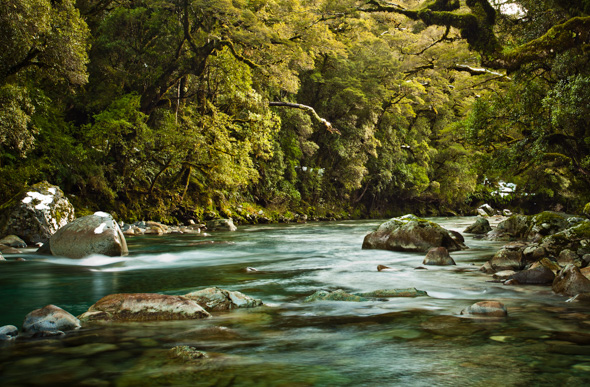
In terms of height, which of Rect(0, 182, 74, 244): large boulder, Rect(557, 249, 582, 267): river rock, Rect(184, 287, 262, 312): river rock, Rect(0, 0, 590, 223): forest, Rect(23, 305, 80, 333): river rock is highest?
Rect(0, 0, 590, 223): forest

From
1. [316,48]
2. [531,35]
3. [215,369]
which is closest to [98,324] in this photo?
[215,369]

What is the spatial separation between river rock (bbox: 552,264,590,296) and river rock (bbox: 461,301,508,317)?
1.41m

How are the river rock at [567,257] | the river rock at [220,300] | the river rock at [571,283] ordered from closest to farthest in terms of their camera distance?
the river rock at [220,300], the river rock at [571,283], the river rock at [567,257]

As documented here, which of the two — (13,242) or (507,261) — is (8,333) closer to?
(507,261)

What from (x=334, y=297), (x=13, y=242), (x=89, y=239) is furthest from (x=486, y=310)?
(x=13, y=242)

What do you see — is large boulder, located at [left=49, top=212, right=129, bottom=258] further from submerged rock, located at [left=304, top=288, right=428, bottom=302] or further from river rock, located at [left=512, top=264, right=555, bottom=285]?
river rock, located at [left=512, top=264, right=555, bottom=285]

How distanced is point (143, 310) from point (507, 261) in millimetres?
5594

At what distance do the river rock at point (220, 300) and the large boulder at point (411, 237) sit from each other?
6.22 m

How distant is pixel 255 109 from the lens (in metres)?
21.2

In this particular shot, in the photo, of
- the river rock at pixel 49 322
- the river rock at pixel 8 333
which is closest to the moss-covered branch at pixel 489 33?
the river rock at pixel 49 322

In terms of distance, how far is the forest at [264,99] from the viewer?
1143 cm

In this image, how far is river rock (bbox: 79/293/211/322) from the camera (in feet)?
13.6

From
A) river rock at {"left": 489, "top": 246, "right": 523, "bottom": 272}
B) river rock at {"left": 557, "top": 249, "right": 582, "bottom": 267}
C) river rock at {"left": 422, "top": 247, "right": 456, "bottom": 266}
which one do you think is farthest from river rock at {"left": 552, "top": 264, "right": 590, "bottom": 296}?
river rock at {"left": 557, "top": 249, "right": 582, "bottom": 267}

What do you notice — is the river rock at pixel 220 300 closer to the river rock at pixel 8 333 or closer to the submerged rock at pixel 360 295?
the submerged rock at pixel 360 295
